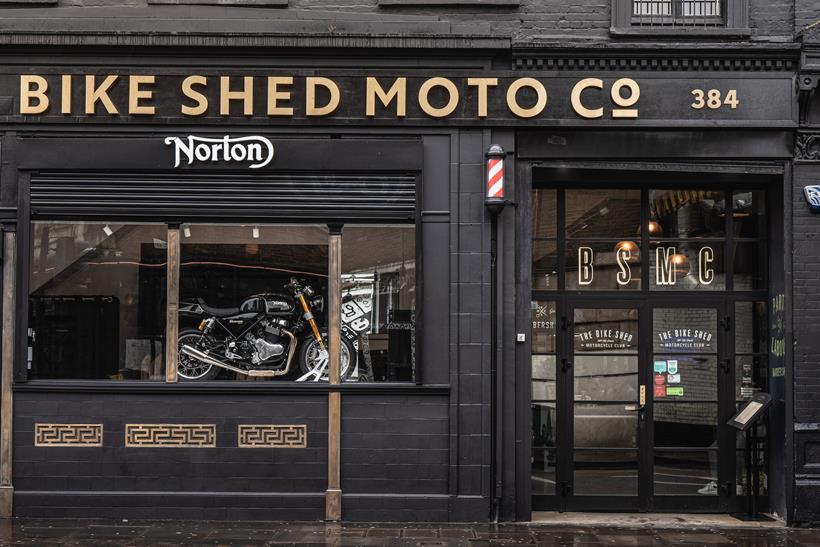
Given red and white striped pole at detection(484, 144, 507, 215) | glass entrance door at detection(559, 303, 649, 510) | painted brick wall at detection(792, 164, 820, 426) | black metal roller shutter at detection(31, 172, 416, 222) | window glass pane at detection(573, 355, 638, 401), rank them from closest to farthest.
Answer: red and white striped pole at detection(484, 144, 507, 215)
painted brick wall at detection(792, 164, 820, 426)
black metal roller shutter at detection(31, 172, 416, 222)
glass entrance door at detection(559, 303, 649, 510)
window glass pane at detection(573, 355, 638, 401)

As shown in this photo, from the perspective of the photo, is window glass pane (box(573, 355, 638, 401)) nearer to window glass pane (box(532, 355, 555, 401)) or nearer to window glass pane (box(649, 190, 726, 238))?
window glass pane (box(532, 355, 555, 401))

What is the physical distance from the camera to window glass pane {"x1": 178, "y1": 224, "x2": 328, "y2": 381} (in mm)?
10344

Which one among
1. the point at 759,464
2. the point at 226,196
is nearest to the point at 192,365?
the point at 226,196

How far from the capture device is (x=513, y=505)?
10180 millimetres

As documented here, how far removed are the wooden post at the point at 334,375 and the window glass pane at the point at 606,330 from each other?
2747mm

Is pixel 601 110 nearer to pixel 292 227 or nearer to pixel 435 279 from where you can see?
pixel 435 279

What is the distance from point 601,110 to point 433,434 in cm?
389

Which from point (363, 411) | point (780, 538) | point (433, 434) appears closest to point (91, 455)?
point (363, 411)

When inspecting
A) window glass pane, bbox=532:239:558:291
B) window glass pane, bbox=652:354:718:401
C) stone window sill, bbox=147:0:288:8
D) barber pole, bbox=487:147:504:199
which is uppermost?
stone window sill, bbox=147:0:288:8

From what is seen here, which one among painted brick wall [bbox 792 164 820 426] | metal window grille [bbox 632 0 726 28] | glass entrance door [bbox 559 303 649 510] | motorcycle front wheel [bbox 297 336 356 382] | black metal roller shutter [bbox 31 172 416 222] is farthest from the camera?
glass entrance door [bbox 559 303 649 510]

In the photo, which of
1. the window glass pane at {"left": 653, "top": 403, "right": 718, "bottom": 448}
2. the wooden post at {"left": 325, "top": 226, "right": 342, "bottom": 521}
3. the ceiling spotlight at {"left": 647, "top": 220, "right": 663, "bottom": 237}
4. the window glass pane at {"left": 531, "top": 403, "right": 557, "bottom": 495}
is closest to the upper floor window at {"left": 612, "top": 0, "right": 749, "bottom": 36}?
the ceiling spotlight at {"left": 647, "top": 220, "right": 663, "bottom": 237}

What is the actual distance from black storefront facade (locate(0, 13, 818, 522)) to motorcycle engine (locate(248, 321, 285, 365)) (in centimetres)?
6

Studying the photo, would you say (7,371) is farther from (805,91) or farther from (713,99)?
(805,91)

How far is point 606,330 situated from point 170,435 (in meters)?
4.96
